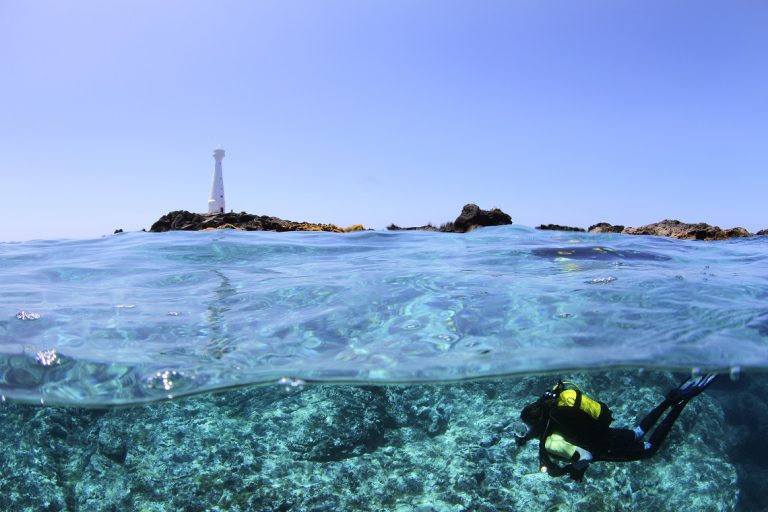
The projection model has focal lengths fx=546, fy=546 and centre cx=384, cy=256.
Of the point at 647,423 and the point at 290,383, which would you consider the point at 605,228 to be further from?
the point at 290,383

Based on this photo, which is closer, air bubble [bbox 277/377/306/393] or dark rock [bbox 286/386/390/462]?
air bubble [bbox 277/377/306/393]

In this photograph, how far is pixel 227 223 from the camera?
2020cm

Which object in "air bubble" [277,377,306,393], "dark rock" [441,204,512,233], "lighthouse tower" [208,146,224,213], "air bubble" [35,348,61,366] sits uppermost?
"lighthouse tower" [208,146,224,213]

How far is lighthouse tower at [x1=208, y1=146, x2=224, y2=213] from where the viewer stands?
32.0 metres

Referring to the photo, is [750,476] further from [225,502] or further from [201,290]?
[201,290]

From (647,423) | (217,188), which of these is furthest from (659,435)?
(217,188)

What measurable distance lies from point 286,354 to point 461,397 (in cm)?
359

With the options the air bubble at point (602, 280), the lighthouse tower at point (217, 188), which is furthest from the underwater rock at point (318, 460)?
the lighthouse tower at point (217, 188)

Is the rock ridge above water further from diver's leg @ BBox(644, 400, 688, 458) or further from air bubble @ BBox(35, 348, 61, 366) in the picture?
air bubble @ BBox(35, 348, 61, 366)

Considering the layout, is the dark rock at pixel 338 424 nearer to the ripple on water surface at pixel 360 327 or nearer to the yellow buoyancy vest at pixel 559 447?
the ripple on water surface at pixel 360 327

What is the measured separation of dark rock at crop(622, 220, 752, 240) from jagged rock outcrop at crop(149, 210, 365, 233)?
10745mm

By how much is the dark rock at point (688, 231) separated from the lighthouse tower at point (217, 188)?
22.1m

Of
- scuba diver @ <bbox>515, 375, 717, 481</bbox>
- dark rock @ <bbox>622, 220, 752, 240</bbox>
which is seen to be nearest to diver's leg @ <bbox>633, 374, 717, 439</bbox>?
scuba diver @ <bbox>515, 375, 717, 481</bbox>

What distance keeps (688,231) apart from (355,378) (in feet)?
52.0
